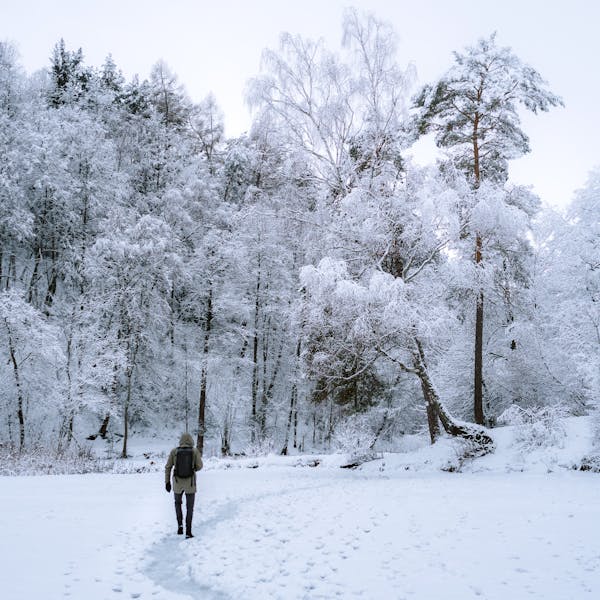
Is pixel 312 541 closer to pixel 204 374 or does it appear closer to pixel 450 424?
pixel 450 424

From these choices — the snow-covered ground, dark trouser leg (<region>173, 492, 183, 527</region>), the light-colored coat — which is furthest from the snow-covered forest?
dark trouser leg (<region>173, 492, 183, 527</region>)

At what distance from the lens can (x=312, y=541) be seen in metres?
7.50

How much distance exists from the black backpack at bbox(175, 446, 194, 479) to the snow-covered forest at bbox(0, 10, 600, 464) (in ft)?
18.8

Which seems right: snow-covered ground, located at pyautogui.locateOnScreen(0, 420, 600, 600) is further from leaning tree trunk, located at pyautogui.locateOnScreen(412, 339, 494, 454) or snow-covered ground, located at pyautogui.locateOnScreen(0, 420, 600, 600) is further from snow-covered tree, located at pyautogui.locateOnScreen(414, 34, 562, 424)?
snow-covered tree, located at pyautogui.locateOnScreen(414, 34, 562, 424)

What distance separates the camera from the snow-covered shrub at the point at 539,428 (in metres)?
13.4

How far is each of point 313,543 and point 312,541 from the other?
0.12m

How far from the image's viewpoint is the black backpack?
8047 mm

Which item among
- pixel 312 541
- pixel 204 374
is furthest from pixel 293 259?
pixel 312 541

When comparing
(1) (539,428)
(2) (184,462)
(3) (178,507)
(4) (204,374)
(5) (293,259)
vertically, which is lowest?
(3) (178,507)

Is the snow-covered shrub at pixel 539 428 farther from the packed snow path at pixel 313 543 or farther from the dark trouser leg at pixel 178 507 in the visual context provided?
the dark trouser leg at pixel 178 507

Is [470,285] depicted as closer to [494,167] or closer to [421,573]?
[494,167]

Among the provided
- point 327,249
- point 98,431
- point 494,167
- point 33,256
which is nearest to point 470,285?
point 327,249

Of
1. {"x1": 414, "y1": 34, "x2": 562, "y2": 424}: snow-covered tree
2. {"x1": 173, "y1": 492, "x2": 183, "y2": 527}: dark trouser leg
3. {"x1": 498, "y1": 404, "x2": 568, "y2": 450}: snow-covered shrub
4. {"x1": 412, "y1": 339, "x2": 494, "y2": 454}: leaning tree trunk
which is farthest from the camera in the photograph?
{"x1": 414, "y1": 34, "x2": 562, "y2": 424}: snow-covered tree

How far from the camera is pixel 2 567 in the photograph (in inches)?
227
